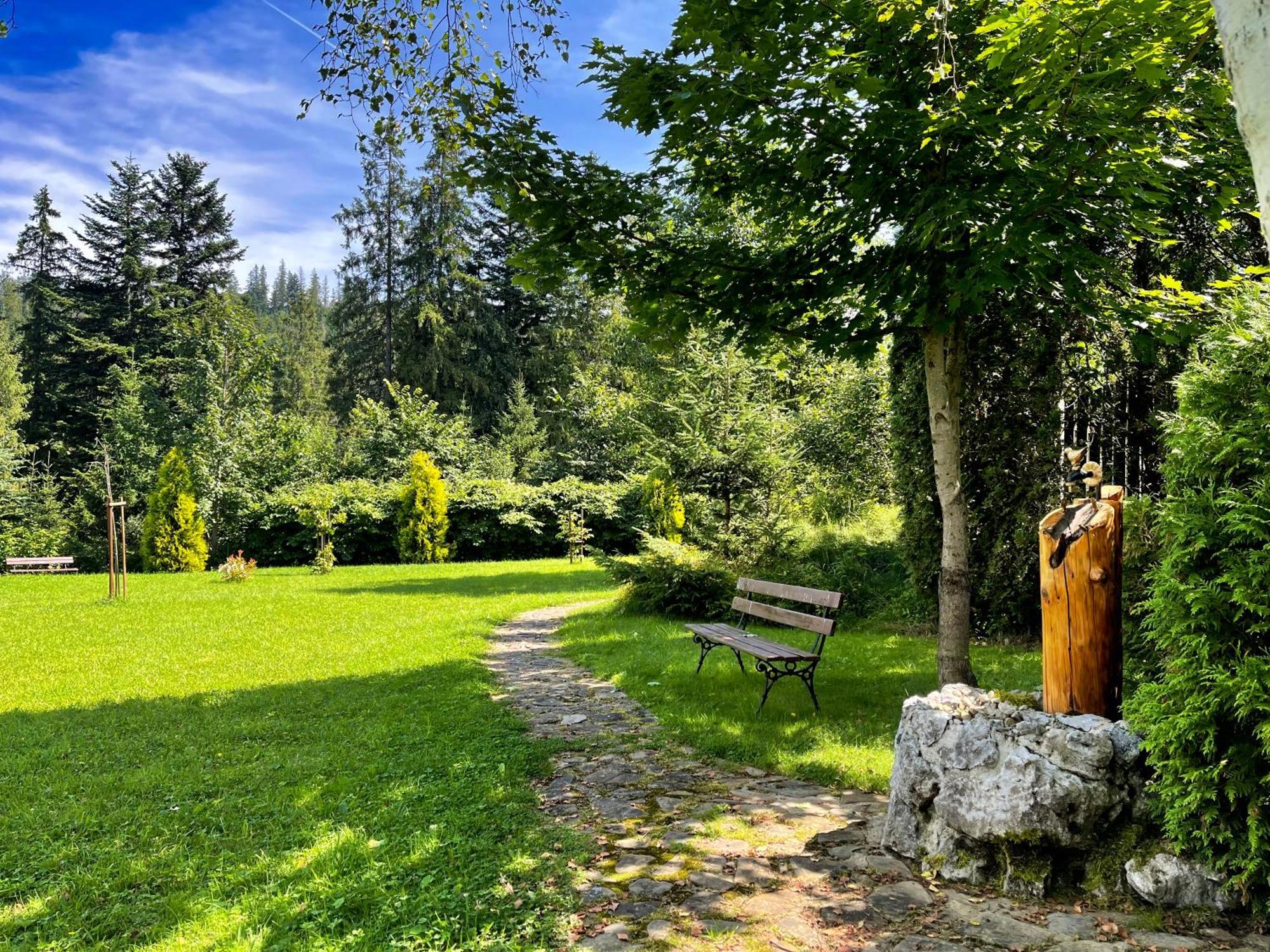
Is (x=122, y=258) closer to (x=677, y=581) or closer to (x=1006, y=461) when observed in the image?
(x=677, y=581)

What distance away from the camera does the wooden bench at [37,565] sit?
19297 mm

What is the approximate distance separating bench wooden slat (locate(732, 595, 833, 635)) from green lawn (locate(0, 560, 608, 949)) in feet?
7.68

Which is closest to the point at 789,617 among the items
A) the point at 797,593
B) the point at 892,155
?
the point at 797,593

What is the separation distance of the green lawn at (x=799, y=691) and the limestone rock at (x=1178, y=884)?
1.57 metres

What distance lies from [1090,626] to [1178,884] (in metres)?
1.15

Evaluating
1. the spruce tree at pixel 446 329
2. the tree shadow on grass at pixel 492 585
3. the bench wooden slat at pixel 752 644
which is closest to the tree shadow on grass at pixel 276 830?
the bench wooden slat at pixel 752 644

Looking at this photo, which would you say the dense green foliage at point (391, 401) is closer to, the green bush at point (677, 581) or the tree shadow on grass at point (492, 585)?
the green bush at point (677, 581)

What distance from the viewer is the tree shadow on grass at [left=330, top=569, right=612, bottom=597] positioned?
14266mm

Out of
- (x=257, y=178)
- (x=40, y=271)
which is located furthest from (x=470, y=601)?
(x=40, y=271)

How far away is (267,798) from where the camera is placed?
4332mm

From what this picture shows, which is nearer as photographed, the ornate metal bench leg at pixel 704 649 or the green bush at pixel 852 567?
the ornate metal bench leg at pixel 704 649

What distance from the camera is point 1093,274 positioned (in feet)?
15.0

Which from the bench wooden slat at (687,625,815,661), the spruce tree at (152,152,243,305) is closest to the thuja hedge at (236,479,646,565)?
the bench wooden slat at (687,625,815,661)

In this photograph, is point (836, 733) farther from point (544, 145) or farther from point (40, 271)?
point (40, 271)
